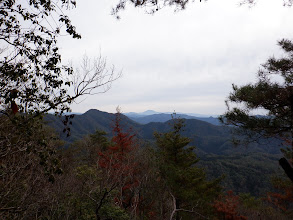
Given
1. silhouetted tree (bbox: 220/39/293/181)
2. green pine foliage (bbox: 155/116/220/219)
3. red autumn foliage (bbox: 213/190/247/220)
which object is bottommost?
red autumn foliage (bbox: 213/190/247/220)

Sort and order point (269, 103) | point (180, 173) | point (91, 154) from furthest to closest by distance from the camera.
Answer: point (91, 154) → point (180, 173) → point (269, 103)

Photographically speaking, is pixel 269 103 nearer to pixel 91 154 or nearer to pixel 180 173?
pixel 180 173

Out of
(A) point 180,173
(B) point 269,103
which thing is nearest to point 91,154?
(A) point 180,173

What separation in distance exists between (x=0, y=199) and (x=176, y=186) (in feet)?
35.6

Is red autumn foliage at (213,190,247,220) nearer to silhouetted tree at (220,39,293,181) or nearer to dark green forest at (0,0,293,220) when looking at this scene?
dark green forest at (0,0,293,220)

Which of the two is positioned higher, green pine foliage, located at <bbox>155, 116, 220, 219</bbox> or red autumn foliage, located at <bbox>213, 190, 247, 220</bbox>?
green pine foliage, located at <bbox>155, 116, 220, 219</bbox>

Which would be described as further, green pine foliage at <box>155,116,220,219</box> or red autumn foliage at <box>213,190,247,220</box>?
red autumn foliage at <box>213,190,247,220</box>

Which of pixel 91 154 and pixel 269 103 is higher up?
pixel 269 103

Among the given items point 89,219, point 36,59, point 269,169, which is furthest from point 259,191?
point 36,59

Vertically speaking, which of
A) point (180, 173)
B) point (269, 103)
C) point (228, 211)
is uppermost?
point (269, 103)

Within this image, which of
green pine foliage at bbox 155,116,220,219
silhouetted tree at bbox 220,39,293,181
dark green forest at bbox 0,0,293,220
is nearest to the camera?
dark green forest at bbox 0,0,293,220

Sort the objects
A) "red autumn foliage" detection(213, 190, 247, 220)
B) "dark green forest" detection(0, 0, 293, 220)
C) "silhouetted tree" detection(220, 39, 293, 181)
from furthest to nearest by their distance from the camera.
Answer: "red autumn foliage" detection(213, 190, 247, 220) → "silhouetted tree" detection(220, 39, 293, 181) → "dark green forest" detection(0, 0, 293, 220)

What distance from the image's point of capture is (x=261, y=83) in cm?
898

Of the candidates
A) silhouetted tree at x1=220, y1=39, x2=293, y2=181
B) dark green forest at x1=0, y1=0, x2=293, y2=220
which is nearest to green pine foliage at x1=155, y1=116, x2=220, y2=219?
dark green forest at x1=0, y1=0, x2=293, y2=220
